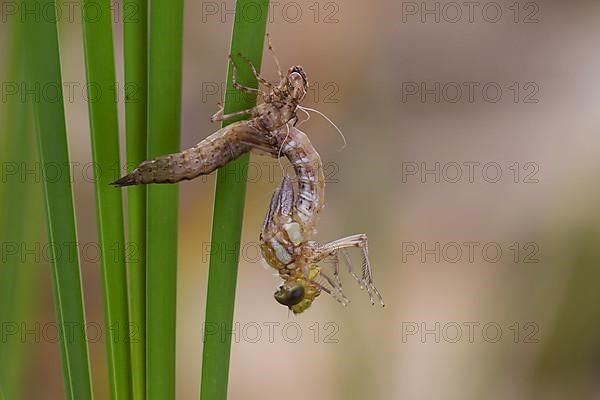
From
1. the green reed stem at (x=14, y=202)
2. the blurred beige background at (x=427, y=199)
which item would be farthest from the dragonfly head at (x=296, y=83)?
the blurred beige background at (x=427, y=199)

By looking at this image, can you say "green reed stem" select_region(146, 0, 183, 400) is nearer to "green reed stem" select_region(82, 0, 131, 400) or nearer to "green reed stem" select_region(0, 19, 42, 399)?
"green reed stem" select_region(82, 0, 131, 400)

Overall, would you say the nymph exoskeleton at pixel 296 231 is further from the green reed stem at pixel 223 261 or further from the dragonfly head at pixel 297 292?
the green reed stem at pixel 223 261

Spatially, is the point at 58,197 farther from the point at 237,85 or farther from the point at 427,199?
the point at 427,199

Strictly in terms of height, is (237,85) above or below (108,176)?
above

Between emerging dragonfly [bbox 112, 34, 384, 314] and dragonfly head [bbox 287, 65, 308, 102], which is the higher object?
dragonfly head [bbox 287, 65, 308, 102]

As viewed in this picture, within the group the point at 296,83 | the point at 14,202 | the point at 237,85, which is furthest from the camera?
the point at 14,202

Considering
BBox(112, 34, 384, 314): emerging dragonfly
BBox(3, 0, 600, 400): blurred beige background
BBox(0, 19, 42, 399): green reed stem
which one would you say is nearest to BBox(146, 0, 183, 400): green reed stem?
BBox(112, 34, 384, 314): emerging dragonfly

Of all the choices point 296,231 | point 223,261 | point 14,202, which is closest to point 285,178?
point 296,231
